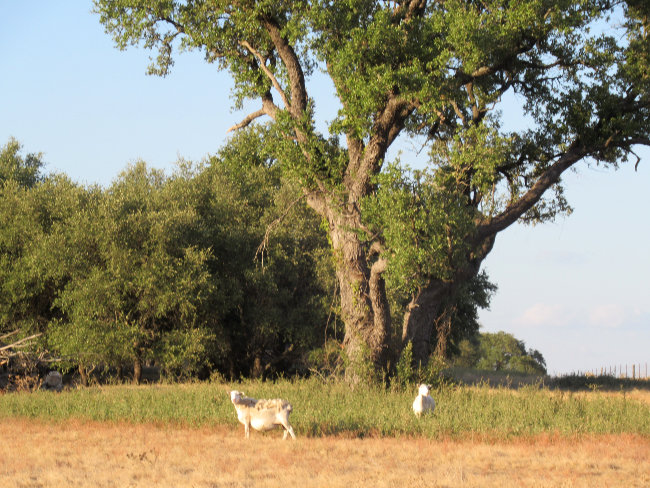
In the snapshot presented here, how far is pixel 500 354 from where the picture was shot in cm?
9062

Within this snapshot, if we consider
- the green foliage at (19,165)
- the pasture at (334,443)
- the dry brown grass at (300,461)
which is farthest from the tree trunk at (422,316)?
the green foliage at (19,165)

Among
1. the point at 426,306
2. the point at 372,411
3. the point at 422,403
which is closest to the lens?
the point at 422,403

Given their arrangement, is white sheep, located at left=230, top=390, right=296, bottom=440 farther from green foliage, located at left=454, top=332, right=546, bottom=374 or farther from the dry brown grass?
green foliage, located at left=454, top=332, right=546, bottom=374

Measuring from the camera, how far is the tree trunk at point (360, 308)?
23.4 metres

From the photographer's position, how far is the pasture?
11188 mm

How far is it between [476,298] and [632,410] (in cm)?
3176

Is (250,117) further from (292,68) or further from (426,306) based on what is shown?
(426,306)

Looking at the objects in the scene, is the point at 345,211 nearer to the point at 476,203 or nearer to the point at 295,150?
the point at 295,150

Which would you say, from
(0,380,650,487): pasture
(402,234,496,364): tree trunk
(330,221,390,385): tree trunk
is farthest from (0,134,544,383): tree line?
(0,380,650,487): pasture

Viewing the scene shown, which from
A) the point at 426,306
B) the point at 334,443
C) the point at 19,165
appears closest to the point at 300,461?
the point at 334,443

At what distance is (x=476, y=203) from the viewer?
25.2 meters

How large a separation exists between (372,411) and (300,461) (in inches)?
210

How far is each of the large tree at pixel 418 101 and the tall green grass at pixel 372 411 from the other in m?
3.49

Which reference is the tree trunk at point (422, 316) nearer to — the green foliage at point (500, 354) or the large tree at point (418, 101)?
the large tree at point (418, 101)
